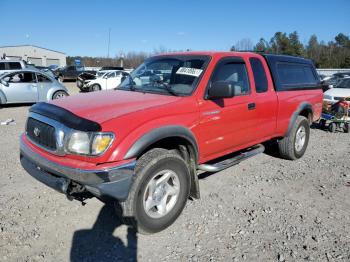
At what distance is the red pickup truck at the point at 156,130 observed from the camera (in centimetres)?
293

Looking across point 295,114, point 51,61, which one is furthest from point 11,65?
point 51,61

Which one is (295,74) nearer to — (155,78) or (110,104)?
(155,78)

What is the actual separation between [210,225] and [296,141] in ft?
10.8

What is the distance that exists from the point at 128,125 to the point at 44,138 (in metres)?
0.99

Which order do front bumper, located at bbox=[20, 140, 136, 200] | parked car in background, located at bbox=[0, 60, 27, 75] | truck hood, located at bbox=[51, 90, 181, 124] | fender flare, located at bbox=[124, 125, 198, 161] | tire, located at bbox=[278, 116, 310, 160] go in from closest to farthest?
front bumper, located at bbox=[20, 140, 136, 200], fender flare, located at bbox=[124, 125, 198, 161], truck hood, located at bbox=[51, 90, 181, 124], tire, located at bbox=[278, 116, 310, 160], parked car in background, located at bbox=[0, 60, 27, 75]

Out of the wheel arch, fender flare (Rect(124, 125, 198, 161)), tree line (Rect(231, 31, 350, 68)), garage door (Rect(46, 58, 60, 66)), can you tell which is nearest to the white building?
garage door (Rect(46, 58, 60, 66))

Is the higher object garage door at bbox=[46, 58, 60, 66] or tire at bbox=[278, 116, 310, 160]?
tire at bbox=[278, 116, 310, 160]

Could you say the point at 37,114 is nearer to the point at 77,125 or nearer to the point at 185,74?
the point at 77,125

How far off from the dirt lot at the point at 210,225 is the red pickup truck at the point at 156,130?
33cm

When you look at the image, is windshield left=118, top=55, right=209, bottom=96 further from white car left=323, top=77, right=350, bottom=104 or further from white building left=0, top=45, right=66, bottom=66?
white building left=0, top=45, right=66, bottom=66

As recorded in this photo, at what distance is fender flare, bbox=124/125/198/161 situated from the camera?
3.00 m

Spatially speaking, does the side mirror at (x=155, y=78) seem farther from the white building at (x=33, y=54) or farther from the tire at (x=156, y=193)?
the white building at (x=33, y=54)

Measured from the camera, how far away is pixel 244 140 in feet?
15.1

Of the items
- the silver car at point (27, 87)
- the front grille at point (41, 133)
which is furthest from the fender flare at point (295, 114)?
the silver car at point (27, 87)
